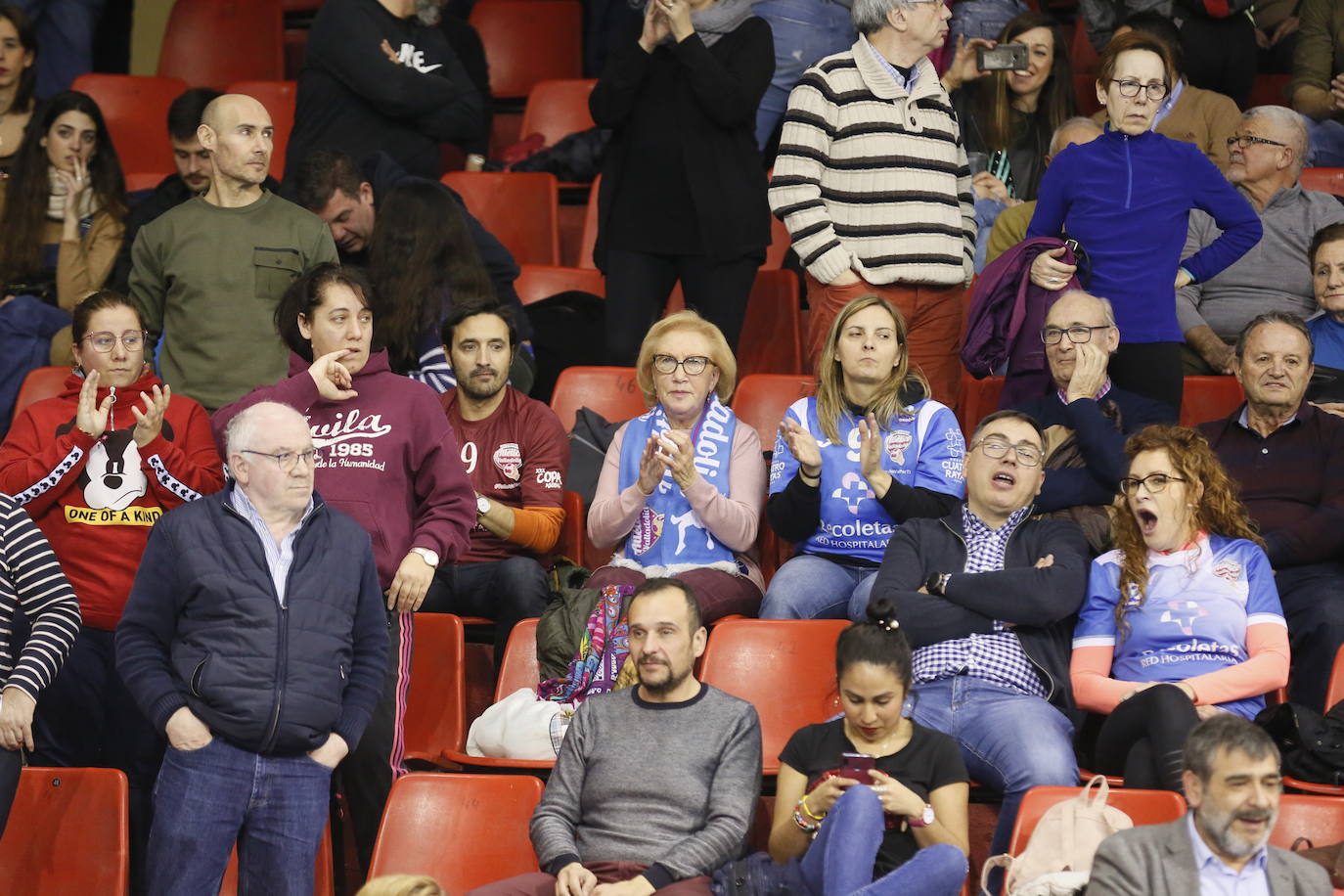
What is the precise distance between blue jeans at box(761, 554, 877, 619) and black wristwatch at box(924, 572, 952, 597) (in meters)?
0.24

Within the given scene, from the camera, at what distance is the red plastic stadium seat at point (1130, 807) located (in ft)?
11.1

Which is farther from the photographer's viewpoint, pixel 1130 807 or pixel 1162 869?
pixel 1130 807

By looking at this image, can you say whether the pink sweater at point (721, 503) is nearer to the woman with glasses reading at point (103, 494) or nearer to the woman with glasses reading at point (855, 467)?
the woman with glasses reading at point (855, 467)

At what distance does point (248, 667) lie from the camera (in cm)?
348

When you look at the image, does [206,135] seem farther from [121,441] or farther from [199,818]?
[199,818]

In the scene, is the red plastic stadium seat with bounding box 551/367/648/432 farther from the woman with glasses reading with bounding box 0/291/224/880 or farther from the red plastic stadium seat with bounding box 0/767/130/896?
the red plastic stadium seat with bounding box 0/767/130/896

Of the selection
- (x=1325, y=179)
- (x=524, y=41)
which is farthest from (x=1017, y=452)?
(x=524, y=41)

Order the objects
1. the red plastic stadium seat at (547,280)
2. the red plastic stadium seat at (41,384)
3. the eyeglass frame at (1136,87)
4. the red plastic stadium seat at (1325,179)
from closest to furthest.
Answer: the eyeglass frame at (1136,87), the red plastic stadium seat at (41,384), the red plastic stadium seat at (547,280), the red plastic stadium seat at (1325,179)

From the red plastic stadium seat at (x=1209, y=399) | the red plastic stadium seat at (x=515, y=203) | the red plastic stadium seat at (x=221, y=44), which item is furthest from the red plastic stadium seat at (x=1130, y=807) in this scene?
the red plastic stadium seat at (x=221, y=44)

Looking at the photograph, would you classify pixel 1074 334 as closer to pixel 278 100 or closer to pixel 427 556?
pixel 427 556

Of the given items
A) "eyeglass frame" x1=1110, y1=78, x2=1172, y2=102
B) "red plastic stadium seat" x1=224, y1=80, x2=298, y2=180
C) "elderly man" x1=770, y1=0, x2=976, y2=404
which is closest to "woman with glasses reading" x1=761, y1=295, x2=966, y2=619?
"elderly man" x1=770, y1=0, x2=976, y2=404

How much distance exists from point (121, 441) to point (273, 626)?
0.84 metres

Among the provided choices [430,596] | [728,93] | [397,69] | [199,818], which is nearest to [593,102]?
[728,93]

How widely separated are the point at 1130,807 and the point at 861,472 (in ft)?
4.04
